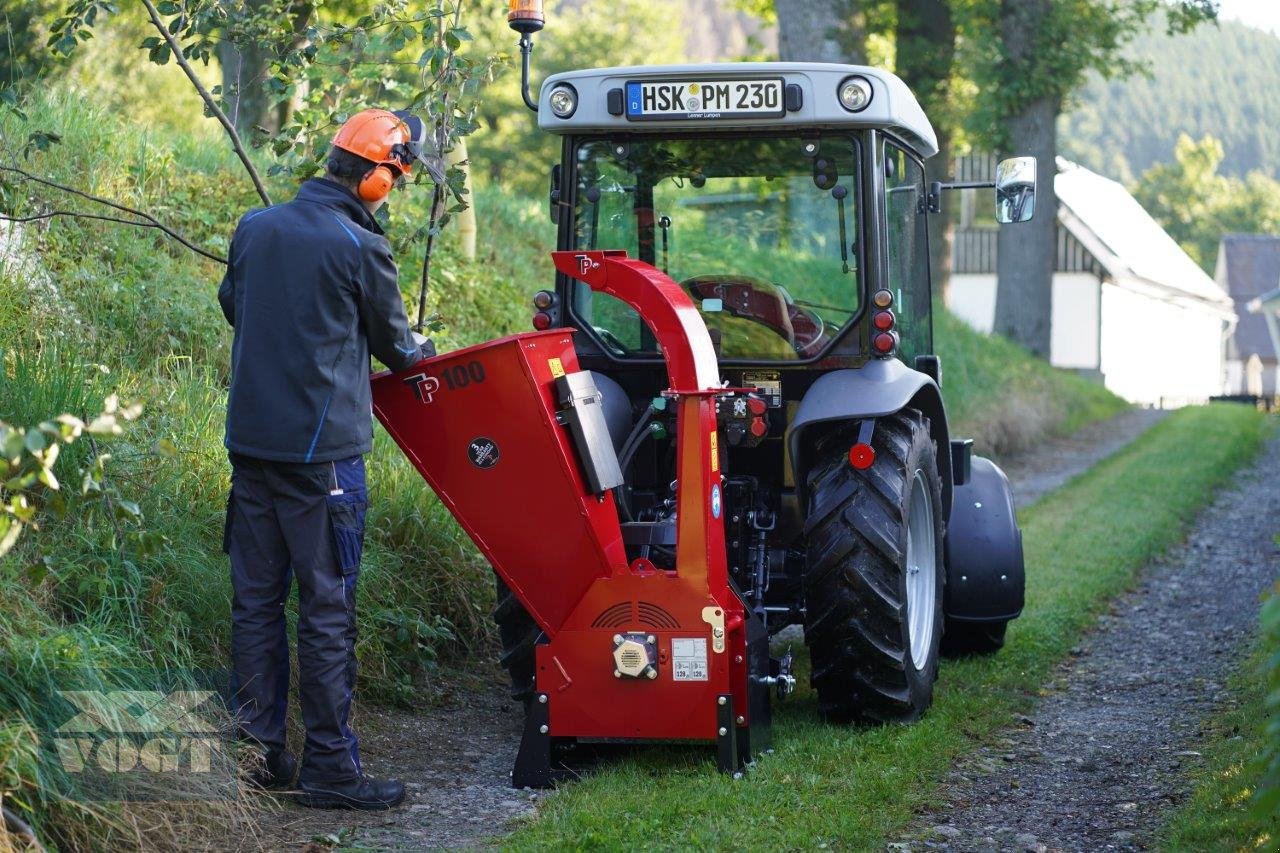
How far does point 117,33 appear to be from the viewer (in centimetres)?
2075

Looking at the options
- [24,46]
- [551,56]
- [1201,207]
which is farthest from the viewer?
[1201,207]

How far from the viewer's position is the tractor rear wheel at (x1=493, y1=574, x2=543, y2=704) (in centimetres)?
568

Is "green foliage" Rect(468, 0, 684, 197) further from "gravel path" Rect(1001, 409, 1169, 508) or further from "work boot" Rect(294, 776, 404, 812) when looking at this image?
"work boot" Rect(294, 776, 404, 812)

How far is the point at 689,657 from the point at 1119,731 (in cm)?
205

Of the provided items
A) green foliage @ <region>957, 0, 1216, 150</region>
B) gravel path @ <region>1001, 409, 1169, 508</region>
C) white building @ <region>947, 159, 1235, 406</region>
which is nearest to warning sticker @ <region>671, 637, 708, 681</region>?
gravel path @ <region>1001, 409, 1169, 508</region>

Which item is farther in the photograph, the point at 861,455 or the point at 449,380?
the point at 861,455

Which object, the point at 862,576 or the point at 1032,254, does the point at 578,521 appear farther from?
the point at 1032,254

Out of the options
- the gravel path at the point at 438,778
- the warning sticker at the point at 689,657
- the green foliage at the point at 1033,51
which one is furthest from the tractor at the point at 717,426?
the green foliage at the point at 1033,51

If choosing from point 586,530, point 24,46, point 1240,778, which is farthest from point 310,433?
point 24,46

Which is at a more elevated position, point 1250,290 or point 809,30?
point 809,30

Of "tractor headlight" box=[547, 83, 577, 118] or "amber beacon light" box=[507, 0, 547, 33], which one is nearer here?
"amber beacon light" box=[507, 0, 547, 33]

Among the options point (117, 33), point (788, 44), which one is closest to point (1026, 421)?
point (788, 44)

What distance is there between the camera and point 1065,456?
18.2m

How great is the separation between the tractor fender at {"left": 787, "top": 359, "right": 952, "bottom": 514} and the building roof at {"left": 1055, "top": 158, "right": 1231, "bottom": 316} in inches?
1098
